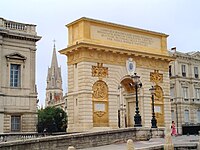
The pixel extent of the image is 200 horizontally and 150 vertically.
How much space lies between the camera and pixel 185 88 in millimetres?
58250

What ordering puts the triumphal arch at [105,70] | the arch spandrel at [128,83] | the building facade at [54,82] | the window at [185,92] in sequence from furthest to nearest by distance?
the building facade at [54,82] < the window at [185,92] < the arch spandrel at [128,83] < the triumphal arch at [105,70]

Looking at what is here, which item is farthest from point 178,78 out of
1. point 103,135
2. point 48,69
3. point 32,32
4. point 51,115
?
point 48,69

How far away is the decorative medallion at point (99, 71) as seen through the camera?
102ft

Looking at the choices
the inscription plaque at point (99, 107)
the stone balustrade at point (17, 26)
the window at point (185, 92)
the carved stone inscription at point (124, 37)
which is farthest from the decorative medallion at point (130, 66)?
the window at point (185, 92)

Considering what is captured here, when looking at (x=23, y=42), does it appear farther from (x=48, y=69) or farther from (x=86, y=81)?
(x=48, y=69)

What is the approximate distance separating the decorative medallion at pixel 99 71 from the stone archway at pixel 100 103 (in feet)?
1.94

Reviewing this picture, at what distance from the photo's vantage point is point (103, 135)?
22.8m

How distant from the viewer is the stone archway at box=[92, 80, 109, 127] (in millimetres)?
30844

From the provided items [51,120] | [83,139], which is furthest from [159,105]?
[51,120]

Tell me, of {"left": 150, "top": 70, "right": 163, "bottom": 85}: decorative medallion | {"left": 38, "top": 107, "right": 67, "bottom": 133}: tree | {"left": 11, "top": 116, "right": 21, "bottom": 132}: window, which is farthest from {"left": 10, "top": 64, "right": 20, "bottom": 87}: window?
{"left": 38, "top": 107, "right": 67, "bottom": 133}: tree

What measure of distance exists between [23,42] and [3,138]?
12575 millimetres

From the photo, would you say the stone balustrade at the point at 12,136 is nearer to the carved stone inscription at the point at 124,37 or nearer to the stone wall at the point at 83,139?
the stone wall at the point at 83,139

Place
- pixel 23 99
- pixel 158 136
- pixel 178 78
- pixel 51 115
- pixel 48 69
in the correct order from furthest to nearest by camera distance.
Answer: pixel 48 69
pixel 51 115
pixel 178 78
pixel 23 99
pixel 158 136

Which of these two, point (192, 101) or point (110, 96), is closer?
point (110, 96)
